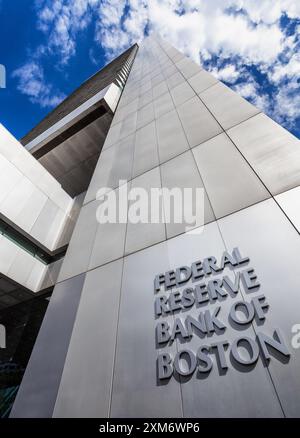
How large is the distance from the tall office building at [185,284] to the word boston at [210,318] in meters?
0.02

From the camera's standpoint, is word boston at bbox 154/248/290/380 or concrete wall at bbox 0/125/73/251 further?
concrete wall at bbox 0/125/73/251

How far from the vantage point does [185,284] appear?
414cm

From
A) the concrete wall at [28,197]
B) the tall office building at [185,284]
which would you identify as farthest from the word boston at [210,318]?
the concrete wall at [28,197]

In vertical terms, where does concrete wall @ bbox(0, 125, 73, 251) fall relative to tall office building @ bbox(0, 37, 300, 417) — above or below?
above

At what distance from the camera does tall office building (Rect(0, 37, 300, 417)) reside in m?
3.01

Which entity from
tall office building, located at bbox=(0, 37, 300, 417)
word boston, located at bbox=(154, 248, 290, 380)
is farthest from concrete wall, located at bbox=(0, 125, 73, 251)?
word boston, located at bbox=(154, 248, 290, 380)

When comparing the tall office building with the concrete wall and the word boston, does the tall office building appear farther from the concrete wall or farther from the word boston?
the concrete wall

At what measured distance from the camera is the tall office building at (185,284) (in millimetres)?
3010

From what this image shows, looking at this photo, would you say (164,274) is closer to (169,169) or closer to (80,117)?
(169,169)

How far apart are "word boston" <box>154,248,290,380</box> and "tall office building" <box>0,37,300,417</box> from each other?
2 centimetres

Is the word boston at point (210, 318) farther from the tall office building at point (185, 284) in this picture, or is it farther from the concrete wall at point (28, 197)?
the concrete wall at point (28, 197)

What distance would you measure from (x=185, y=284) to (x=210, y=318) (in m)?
0.78

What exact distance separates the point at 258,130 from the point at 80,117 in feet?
44.0

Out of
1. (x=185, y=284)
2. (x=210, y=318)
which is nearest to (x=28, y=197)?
(x=185, y=284)
